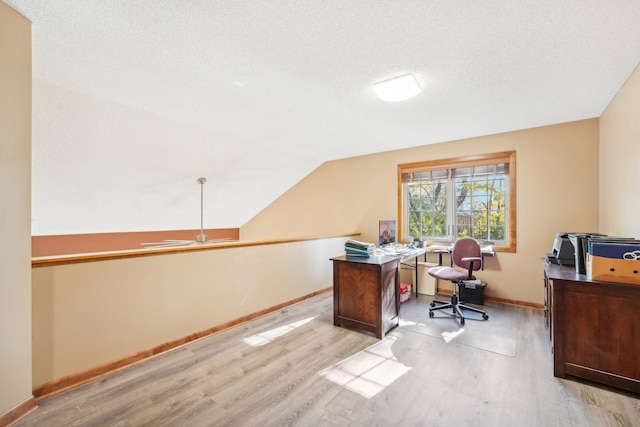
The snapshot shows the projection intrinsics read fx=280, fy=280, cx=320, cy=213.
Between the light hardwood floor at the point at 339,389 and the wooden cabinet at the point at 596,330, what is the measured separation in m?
0.12

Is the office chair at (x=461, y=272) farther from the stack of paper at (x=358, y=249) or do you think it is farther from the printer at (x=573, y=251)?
the stack of paper at (x=358, y=249)

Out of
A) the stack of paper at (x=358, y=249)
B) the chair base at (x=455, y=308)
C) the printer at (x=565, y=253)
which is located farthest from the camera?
the chair base at (x=455, y=308)

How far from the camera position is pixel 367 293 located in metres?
2.94

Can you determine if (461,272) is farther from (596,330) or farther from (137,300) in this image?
(137,300)

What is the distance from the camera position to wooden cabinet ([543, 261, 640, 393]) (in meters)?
1.92

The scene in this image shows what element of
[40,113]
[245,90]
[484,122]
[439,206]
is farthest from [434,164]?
[40,113]

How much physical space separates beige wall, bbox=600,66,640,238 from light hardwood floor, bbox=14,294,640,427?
4.55 feet

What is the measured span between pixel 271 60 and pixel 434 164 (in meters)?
3.23

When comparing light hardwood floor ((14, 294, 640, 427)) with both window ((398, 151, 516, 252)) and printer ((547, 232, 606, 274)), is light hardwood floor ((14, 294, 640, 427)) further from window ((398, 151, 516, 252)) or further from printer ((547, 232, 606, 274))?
window ((398, 151, 516, 252))

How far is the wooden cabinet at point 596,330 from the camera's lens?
192cm

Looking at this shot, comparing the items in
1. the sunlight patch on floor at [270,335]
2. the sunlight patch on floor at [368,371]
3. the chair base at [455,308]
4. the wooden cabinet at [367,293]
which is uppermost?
the wooden cabinet at [367,293]

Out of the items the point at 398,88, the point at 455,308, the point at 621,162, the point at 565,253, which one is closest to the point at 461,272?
the point at 455,308

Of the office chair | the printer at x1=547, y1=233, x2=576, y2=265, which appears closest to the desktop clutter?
the printer at x1=547, y1=233, x2=576, y2=265

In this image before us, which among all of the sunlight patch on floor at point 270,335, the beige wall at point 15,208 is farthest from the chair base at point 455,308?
the beige wall at point 15,208
